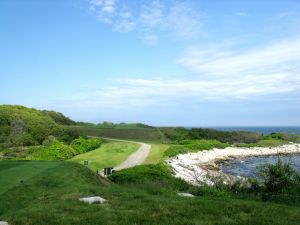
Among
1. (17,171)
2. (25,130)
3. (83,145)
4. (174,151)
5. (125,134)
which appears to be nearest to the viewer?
(17,171)

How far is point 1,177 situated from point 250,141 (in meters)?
76.1

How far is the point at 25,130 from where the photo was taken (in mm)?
56219

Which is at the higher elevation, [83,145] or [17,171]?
[83,145]

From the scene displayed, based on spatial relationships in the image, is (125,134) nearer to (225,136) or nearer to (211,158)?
(225,136)

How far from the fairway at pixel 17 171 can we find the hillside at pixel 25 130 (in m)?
32.1

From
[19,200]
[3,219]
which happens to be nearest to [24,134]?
[19,200]

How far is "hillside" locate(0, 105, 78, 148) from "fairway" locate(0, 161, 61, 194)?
105 ft

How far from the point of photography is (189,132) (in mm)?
84188

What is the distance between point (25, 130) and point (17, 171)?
133 ft

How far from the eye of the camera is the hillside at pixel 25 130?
51.7 metres

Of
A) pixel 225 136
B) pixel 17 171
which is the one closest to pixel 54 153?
pixel 17 171

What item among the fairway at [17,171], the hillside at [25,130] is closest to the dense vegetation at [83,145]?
the hillside at [25,130]

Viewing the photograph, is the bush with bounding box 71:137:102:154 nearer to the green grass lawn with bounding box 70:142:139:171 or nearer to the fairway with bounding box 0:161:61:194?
the green grass lawn with bounding box 70:142:139:171

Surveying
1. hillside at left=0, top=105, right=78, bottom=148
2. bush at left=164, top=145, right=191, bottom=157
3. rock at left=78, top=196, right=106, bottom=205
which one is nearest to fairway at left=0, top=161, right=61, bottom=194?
rock at left=78, top=196, right=106, bottom=205
